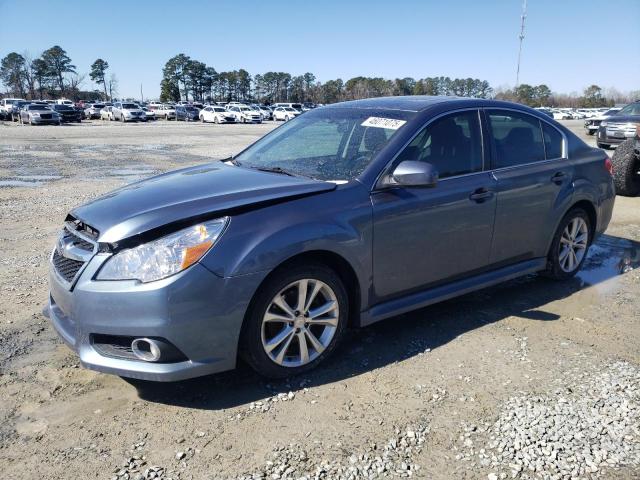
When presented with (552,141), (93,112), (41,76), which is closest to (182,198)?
(552,141)

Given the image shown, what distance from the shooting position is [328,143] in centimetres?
431

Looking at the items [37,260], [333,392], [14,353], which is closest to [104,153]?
[37,260]

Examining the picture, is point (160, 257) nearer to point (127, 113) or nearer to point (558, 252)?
point (558, 252)

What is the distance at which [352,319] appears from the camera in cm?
373

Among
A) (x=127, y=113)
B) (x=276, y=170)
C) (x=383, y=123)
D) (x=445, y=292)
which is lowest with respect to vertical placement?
(x=445, y=292)

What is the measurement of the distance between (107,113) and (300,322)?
57432 mm

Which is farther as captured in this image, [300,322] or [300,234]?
[300,322]

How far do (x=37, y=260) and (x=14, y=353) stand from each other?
2274 millimetres

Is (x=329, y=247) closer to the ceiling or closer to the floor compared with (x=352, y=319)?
closer to the ceiling

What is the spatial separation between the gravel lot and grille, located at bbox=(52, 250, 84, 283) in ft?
2.32

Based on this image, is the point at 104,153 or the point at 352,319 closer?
the point at 352,319

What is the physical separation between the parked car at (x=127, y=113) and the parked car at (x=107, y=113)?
2.19ft

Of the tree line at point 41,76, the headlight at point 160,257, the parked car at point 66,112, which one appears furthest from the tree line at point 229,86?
the headlight at point 160,257

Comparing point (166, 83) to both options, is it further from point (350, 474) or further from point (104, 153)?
point (350, 474)
